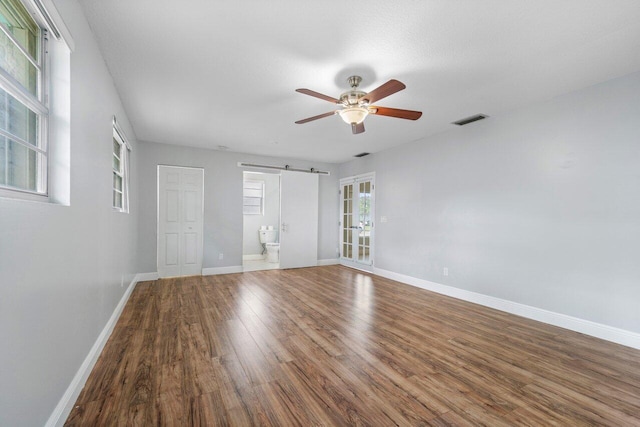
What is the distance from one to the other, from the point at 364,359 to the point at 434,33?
8.79 ft

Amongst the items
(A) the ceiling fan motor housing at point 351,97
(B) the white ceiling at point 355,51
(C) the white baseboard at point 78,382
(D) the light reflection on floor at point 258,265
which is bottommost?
(D) the light reflection on floor at point 258,265

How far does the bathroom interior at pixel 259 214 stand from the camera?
7680 mm

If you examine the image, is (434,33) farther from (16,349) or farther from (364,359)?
(16,349)

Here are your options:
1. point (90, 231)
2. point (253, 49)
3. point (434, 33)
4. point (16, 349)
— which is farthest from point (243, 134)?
point (16, 349)

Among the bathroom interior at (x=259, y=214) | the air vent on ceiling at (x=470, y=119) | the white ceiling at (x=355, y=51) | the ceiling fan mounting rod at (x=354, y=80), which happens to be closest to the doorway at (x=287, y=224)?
the bathroom interior at (x=259, y=214)

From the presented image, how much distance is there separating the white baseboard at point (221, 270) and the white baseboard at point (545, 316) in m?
3.65

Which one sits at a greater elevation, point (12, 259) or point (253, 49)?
point (253, 49)

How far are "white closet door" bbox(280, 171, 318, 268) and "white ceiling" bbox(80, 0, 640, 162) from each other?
292cm

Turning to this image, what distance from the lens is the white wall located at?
769 cm

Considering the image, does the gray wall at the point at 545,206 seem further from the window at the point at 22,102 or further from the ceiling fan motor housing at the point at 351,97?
the window at the point at 22,102

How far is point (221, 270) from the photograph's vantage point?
5.76 metres

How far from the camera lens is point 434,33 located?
2.11 m

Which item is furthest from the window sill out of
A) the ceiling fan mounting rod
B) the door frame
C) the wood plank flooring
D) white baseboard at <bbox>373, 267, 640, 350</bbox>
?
the door frame

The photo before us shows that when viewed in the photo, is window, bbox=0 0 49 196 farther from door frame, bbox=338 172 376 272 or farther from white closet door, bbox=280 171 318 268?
door frame, bbox=338 172 376 272
